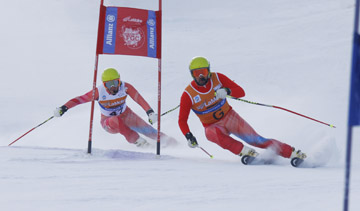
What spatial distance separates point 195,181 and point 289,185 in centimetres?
78

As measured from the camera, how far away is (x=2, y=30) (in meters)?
35.4

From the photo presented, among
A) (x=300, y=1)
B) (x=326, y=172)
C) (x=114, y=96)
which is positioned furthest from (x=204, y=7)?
(x=326, y=172)

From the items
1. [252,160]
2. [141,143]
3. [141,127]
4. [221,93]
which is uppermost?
[221,93]

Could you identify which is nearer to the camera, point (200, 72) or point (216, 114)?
point (200, 72)

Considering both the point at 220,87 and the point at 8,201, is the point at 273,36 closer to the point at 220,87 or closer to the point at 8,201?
the point at 220,87

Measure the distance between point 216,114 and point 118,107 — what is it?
2.07m

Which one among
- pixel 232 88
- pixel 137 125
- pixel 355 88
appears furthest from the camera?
pixel 137 125

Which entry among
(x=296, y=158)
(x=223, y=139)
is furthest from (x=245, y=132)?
(x=296, y=158)

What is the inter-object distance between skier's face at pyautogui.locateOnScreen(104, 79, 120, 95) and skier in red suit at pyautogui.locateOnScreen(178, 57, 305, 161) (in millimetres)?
1419

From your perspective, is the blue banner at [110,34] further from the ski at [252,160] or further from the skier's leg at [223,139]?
the ski at [252,160]

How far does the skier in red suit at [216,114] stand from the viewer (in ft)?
18.4

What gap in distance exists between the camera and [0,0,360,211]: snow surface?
352 cm

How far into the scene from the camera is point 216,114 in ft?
19.2

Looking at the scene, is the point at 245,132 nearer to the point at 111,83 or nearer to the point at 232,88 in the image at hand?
the point at 232,88
